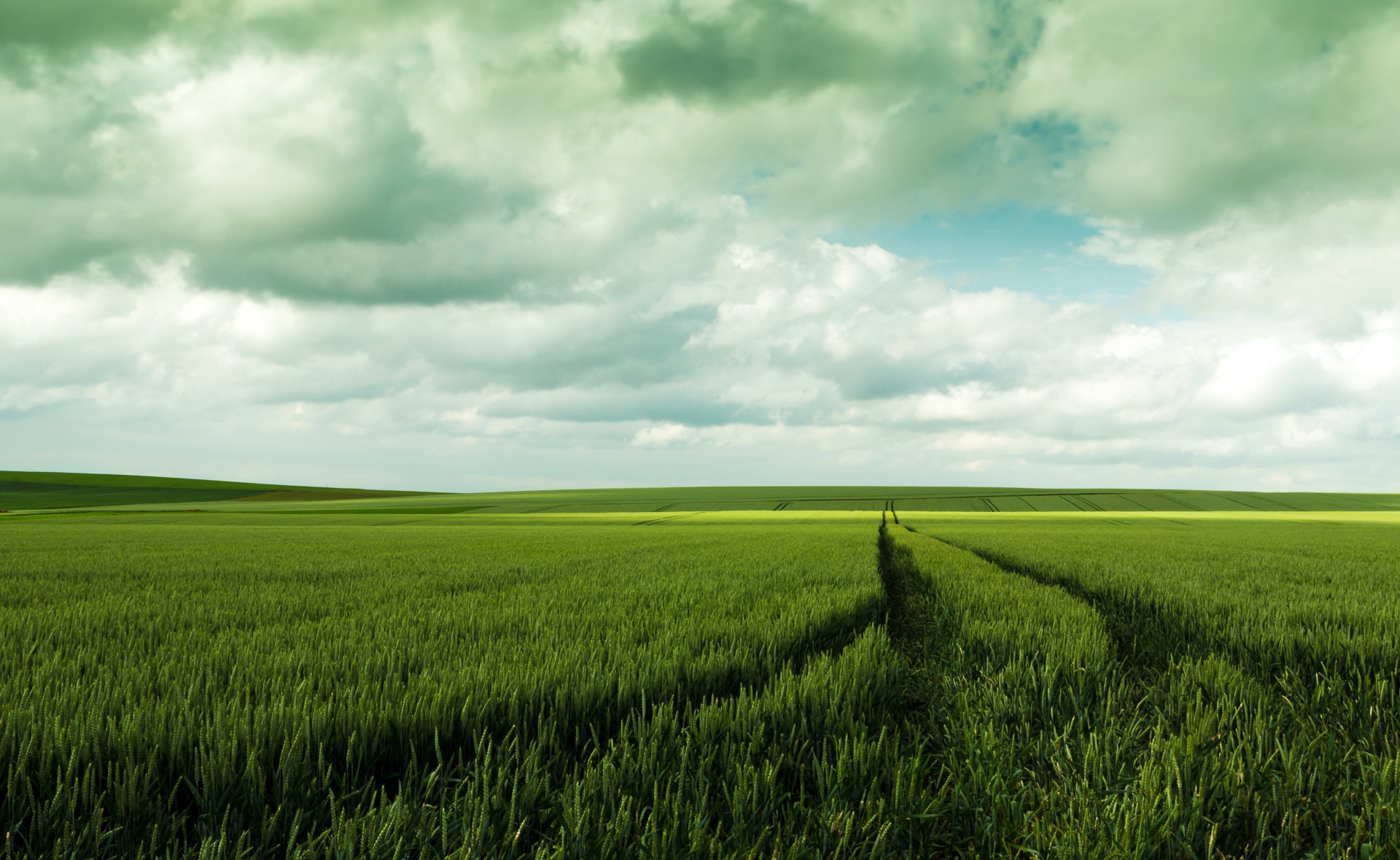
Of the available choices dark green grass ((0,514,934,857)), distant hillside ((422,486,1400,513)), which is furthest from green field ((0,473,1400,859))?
distant hillside ((422,486,1400,513))

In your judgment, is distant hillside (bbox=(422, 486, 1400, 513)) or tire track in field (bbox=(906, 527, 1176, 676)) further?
distant hillside (bbox=(422, 486, 1400, 513))

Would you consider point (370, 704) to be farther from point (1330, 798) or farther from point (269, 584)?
point (269, 584)

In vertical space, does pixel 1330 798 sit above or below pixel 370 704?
below

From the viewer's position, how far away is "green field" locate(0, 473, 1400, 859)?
207 cm

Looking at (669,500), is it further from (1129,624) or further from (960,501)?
(1129,624)

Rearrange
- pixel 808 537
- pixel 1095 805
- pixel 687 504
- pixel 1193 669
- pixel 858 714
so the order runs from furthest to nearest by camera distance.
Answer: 1. pixel 687 504
2. pixel 808 537
3. pixel 1193 669
4. pixel 858 714
5. pixel 1095 805

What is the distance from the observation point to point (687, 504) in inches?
2921

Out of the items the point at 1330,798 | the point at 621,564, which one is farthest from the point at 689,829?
the point at 621,564

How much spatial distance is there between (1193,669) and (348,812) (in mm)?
Answer: 4615

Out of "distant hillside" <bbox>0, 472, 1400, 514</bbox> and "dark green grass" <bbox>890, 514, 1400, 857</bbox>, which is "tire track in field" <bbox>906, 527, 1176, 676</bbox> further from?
"distant hillside" <bbox>0, 472, 1400, 514</bbox>

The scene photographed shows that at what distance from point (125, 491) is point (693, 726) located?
386ft

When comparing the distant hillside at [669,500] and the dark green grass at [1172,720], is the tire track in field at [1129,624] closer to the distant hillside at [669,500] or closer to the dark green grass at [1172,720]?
the dark green grass at [1172,720]

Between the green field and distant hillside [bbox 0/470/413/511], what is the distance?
298ft

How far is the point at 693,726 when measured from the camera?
2.76 m
